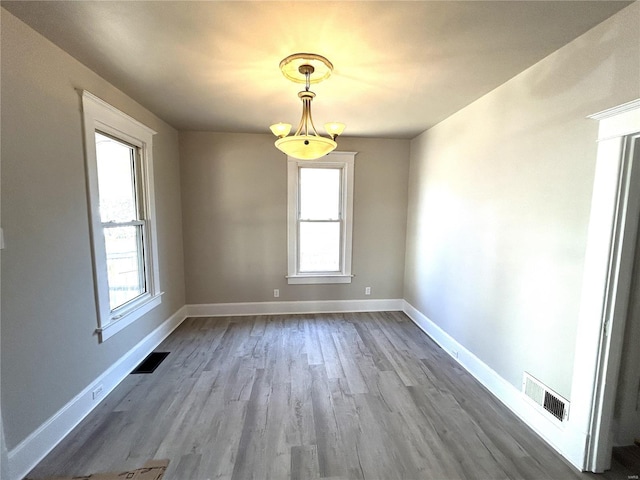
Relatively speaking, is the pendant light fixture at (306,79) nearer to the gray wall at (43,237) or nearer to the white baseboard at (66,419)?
the gray wall at (43,237)

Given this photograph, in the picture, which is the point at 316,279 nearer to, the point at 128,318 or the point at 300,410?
the point at 300,410

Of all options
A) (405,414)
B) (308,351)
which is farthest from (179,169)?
(405,414)

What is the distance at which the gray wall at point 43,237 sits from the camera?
159cm

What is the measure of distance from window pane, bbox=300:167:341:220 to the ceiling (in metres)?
1.51

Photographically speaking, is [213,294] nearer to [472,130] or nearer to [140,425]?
[140,425]

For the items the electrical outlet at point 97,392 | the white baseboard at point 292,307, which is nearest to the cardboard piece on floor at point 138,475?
the electrical outlet at point 97,392

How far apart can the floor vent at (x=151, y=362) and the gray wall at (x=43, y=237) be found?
442mm

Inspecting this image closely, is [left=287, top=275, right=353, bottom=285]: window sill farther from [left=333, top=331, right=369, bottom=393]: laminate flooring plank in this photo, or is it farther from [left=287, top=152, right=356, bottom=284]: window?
[left=333, top=331, right=369, bottom=393]: laminate flooring plank

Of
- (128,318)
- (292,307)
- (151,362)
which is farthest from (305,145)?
(292,307)

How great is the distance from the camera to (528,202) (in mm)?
2129

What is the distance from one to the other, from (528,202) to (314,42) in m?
1.84

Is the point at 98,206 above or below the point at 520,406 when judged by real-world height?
above

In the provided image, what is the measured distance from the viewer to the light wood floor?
173cm

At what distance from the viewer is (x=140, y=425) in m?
2.06
